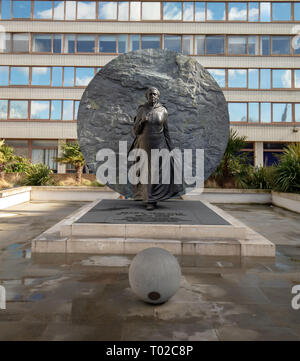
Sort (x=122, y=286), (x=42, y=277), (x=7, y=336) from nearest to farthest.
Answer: (x=7, y=336), (x=122, y=286), (x=42, y=277)

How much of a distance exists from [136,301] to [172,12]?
2320 centimetres

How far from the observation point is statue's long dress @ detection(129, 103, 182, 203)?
662 cm

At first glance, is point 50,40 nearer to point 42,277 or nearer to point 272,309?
point 42,277

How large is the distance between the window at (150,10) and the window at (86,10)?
3.51 meters

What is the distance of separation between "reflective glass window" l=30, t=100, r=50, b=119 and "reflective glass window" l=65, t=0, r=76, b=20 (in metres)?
6.13

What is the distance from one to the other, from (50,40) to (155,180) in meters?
20.4

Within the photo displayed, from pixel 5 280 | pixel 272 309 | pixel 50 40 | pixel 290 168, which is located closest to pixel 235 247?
pixel 272 309

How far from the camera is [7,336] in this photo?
2.65 metres

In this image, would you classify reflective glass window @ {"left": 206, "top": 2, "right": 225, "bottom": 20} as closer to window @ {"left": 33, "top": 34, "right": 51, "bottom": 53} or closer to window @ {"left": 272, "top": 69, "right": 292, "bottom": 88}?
window @ {"left": 272, "top": 69, "right": 292, "bottom": 88}

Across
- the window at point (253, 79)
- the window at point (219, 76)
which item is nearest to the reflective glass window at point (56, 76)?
the window at point (219, 76)

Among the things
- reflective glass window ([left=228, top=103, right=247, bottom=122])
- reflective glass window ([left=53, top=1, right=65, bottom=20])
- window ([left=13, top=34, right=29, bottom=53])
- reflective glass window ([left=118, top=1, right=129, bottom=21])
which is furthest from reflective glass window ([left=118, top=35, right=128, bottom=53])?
reflective glass window ([left=228, top=103, right=247, bottom=122])

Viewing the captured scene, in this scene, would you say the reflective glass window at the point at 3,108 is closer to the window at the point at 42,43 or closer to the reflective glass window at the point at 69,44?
the window at the point at 42,43
